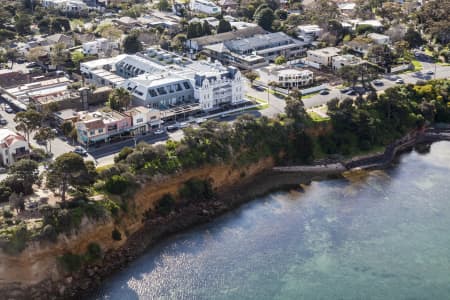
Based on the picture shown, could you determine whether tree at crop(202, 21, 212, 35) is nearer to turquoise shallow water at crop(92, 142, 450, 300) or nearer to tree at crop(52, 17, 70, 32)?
tree at crop(52, 17, 70, 32)

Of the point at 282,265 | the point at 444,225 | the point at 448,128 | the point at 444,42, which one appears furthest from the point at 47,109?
the point at 444,42

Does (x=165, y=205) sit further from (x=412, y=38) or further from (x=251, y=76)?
(x=412, y=38)

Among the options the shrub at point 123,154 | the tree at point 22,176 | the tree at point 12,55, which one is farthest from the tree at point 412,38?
the tree at point 22,176

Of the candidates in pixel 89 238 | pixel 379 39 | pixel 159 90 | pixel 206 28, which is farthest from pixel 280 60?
pixel 89 238

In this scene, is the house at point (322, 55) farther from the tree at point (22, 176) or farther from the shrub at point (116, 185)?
the tree at point (22, 176)

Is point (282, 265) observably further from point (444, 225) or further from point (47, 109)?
point (47, 109)

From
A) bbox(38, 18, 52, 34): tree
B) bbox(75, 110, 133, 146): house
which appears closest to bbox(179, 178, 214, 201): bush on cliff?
bbox(75, 110, 133, 146): house
